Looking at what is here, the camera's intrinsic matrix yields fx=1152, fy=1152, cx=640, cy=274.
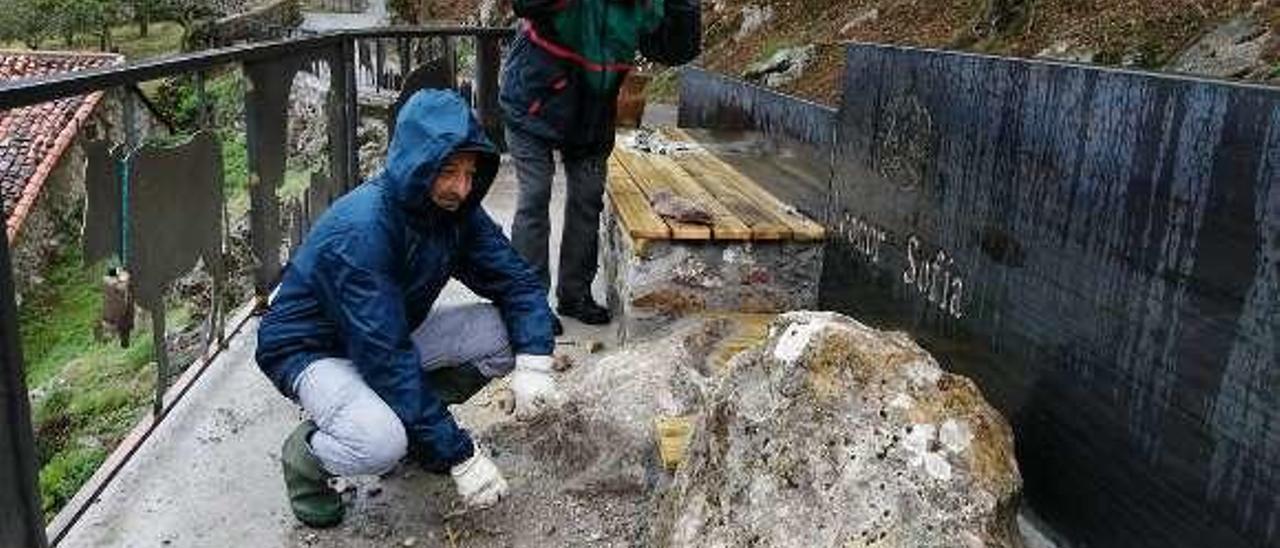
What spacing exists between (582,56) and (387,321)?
1.78 metres

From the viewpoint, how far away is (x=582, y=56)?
4.33 metres

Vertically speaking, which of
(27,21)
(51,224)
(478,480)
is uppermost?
(478,480)

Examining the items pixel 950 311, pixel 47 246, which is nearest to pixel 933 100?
pixel 950 311

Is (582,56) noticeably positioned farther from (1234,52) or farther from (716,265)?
(1234,52)

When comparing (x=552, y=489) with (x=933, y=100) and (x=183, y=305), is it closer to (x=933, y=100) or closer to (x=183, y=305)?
(x=933, y=100)

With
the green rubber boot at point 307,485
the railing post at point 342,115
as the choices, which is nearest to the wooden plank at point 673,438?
the green rubber boot at point 307,485

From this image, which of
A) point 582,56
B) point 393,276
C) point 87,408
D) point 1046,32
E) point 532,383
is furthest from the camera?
point 1046,32

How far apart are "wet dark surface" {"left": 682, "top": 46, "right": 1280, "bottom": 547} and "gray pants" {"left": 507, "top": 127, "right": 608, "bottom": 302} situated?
1450 mm

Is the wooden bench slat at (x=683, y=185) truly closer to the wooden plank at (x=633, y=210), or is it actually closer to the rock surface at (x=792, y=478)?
the wooden plank at (x=633, y=210)

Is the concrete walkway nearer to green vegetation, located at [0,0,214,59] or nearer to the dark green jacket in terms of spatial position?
the dark green jacket

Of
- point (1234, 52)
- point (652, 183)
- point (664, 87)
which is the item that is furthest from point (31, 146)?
point (1234, 52)

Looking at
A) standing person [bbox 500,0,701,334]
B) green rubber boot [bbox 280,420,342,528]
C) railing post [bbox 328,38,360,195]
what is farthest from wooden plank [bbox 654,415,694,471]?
railing post [bbox 328,38,360,195]

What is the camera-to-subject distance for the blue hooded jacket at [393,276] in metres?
2.87

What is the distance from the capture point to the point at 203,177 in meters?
3.76
